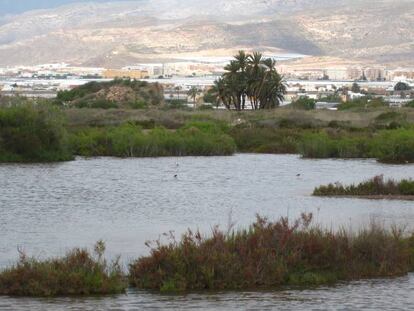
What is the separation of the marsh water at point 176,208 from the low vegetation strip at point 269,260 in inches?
13.0

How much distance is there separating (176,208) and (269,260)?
38.9 ft

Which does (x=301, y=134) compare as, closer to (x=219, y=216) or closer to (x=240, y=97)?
(x=240, y=97)

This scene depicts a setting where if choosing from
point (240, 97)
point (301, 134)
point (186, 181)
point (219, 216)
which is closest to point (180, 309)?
point (219, 216)

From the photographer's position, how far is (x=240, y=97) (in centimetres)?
8400

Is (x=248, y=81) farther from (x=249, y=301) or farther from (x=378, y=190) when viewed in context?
(x=249, y=301)

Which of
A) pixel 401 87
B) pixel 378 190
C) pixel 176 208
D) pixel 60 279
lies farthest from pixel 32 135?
pixel 401 87

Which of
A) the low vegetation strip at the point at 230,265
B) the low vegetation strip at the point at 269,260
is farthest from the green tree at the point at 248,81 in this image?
the low vegetation strip at the point at 230,265

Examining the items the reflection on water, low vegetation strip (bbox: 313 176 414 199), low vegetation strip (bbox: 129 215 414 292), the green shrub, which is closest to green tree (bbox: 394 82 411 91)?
the green shrub

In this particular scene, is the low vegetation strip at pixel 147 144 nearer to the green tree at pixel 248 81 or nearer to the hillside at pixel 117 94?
the green tree at pixel 248 81

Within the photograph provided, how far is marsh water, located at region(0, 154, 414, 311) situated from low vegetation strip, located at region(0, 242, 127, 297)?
227mm

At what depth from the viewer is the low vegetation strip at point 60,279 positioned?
18922 mm

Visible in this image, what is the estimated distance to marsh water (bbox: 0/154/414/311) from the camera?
1909cm

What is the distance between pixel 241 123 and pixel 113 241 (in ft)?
149

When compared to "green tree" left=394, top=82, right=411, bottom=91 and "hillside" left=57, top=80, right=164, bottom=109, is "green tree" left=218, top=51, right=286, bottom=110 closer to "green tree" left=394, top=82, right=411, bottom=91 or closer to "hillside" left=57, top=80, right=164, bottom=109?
"hillside" left=57, top=80, right=164, bottom=109
